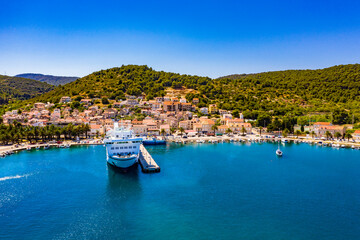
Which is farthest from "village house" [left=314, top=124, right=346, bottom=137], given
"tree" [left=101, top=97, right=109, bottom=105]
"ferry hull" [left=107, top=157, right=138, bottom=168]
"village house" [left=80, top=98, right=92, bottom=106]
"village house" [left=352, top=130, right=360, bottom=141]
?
"village house" [left=80, top=98, right=92, bottom=106]

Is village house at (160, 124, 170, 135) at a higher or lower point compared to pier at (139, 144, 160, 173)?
higher

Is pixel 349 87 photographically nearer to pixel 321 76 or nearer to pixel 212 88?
pixel 321 76

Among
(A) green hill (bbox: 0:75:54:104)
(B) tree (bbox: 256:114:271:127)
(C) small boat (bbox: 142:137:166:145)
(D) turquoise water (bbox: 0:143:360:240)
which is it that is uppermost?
(A) green hill (bbox: 0:75:54:104)

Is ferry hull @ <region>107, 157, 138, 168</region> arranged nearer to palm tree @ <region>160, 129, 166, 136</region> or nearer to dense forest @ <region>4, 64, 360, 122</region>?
palm tree @ <region>160, 129, 166, 136</region>

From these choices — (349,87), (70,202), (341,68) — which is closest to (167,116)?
(70,202)

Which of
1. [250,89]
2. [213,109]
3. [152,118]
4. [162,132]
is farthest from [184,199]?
[250,89]

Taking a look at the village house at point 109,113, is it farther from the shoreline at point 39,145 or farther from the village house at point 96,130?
the shoreline at point 39,145

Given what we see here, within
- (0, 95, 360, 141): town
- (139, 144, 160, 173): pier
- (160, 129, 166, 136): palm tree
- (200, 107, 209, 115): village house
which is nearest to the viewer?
(139, 144, 160, 173): pier
